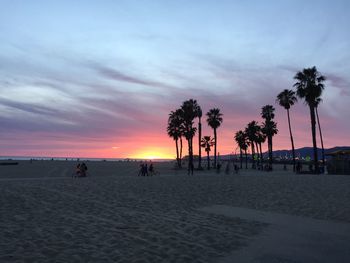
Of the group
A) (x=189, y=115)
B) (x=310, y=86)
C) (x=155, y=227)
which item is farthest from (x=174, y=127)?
(x=155, y=227)

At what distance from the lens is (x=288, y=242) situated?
842cm

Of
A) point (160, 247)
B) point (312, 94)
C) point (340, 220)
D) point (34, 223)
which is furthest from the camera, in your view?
point (312, 94)

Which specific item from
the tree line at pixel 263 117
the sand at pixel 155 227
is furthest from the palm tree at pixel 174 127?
the sand at pixel 155 227

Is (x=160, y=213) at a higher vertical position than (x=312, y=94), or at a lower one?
lower

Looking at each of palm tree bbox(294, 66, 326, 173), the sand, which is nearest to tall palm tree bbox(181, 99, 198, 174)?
palm tree bbox(294, 66, 326, 173)

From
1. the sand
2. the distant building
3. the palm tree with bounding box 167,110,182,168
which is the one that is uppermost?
the palm tree with bounding box 167,110,182,168

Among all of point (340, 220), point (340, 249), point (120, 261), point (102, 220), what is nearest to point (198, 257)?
point (120, 261)

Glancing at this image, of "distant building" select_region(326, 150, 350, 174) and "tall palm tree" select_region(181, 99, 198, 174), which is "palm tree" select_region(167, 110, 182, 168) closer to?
"tall palm tree" select_region(181, 99, 198, 174)

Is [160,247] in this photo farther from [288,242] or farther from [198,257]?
[288,242]

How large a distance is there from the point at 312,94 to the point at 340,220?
4180cm

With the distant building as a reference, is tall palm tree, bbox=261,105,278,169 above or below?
above

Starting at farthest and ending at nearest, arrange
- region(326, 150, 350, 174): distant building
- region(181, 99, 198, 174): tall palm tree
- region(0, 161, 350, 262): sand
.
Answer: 1. region(181, 99, 198, 174): tall palm tree
2. region(326, 150, 350, 174): distant building
3. region(0, 161, 350, 262): sand

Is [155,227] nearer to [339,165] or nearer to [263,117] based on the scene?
[339,165]

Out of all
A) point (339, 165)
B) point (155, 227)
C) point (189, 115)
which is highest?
point (189, 115)
